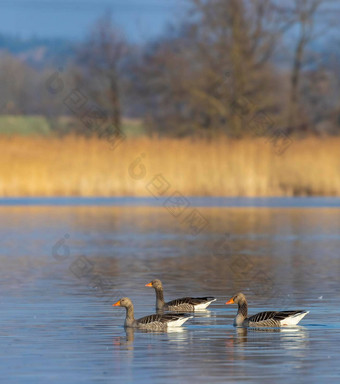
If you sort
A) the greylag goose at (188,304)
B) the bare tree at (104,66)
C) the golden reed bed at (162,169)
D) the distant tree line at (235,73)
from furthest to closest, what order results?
the bare tree at (104,66) → the distant tree line at (235,73) → the golden reed bed at (162,169) → the greylag goose at (188,304)

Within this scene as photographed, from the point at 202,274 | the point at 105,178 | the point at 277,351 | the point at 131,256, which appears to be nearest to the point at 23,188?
the point at 105,178

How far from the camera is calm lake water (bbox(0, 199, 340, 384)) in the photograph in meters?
8.95

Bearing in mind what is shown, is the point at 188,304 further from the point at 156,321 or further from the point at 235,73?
the point at 235,73

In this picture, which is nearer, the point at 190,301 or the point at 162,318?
the point at 162,318

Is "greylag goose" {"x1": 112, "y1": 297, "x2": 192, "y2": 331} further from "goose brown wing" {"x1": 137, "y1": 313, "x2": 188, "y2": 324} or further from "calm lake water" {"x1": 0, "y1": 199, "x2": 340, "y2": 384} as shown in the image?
"calm lake water" {"x1": 0, "y1": 199, "x2": 340, "y2": 384}

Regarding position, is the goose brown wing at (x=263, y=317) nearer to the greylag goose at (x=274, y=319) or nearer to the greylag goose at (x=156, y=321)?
the greylag goose at (x=274, y=319)

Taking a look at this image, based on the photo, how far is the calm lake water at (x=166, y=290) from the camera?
29.3ft

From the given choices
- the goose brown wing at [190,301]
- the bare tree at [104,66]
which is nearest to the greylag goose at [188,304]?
the goose brown wing at [190,301]

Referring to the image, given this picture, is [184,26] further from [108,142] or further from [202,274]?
[202,274]

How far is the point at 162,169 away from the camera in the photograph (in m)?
30.5

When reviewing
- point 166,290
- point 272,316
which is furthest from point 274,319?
point 166,290

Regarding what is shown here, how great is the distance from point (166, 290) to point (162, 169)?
16.3m

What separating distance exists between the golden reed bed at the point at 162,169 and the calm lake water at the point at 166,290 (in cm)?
237

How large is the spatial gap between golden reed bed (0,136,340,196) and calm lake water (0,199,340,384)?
2.37 m
